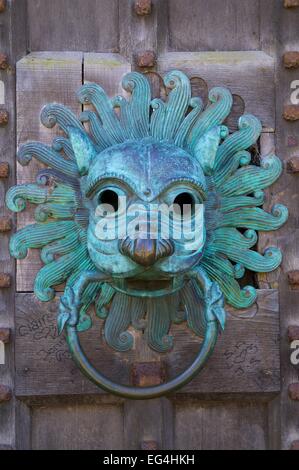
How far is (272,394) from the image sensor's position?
135 cm

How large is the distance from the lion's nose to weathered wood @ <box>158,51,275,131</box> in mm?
339

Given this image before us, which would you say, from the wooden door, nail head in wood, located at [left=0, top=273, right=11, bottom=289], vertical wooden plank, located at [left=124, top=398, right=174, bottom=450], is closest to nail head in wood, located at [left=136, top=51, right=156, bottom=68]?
the wooden door

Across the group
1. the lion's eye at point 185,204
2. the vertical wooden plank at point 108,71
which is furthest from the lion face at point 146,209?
the vertical wooden plank at point 108,71

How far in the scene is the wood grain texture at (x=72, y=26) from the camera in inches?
53.8

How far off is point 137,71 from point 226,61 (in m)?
→ 0.15

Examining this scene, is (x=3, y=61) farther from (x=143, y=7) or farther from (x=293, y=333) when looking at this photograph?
(x=293, y=333)

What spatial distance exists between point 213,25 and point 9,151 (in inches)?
15.5

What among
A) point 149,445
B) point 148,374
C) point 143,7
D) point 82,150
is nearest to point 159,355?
point 148,374

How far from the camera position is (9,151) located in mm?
1347

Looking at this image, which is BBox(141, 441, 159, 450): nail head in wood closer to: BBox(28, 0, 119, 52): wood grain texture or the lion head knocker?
the lion head knocker

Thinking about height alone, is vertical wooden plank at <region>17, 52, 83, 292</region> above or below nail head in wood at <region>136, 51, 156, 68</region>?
below

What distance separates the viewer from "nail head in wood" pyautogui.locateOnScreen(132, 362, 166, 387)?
1.32 meters
